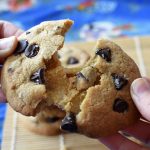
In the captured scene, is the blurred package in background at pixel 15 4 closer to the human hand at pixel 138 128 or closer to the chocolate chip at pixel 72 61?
the chocolate chip at pixel 72 61

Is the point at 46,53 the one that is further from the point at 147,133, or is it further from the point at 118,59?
the point at 147,133

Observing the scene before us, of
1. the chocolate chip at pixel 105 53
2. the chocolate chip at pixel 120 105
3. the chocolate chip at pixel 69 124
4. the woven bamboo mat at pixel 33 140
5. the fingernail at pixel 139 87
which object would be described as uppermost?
the chocolate chip at pixel 105 53

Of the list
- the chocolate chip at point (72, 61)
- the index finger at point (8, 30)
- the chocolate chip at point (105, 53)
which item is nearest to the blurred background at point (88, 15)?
the chocolate chip at point (72, 61)

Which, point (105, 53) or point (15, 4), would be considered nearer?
point (105, 53)

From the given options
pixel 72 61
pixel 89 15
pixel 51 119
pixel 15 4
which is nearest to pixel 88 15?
pixel 89 15

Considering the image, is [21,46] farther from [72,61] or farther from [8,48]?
[72,61]

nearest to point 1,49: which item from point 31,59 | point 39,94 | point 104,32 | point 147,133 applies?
point 31,59

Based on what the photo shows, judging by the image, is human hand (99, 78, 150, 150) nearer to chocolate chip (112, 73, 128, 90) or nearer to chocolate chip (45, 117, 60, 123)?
chocolate chip (112, 73, 128, 90)
